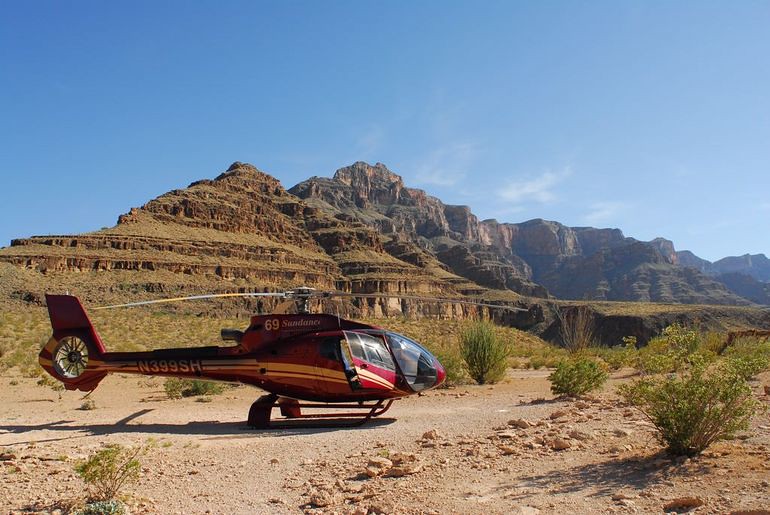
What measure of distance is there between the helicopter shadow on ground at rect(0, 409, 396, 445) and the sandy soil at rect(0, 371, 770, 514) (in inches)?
1.6

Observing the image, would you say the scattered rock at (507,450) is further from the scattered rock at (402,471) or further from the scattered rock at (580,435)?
the scattered rock at (402,471)

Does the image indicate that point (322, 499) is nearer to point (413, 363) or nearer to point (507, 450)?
point (507, 450)

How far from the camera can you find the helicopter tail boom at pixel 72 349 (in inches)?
462

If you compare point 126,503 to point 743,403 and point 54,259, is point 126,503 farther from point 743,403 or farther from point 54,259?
point 54,259

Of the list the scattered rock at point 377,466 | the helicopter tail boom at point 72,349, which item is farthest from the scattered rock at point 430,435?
the helicopter tail boom at point 72,349

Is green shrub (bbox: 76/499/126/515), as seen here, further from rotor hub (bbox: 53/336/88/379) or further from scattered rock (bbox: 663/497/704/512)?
rotor hub (bbox: 53/336/88/379)

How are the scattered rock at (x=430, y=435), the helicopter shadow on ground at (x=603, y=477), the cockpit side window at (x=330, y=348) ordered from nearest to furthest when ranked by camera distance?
the helicopter shadow on ground at (x=603, y=477), the scattered rock at (x=430, y=435), the cockpit side window at (x=330, y=348)

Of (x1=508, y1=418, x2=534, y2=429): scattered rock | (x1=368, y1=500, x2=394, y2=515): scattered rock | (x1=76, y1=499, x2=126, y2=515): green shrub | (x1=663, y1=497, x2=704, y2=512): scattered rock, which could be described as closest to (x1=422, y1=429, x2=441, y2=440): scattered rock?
(x1=508, y1=418, x2=534, y2=429): scattered rock

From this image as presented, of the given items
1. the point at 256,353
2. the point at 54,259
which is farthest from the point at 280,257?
the point at 256,353

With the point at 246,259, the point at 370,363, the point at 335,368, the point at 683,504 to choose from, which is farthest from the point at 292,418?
the point at 246,259

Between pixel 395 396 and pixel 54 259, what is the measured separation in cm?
7018

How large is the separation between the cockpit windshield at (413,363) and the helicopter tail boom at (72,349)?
20.6 feet

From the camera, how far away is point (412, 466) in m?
6.46

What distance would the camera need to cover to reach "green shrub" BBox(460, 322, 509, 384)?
58.4 ft
